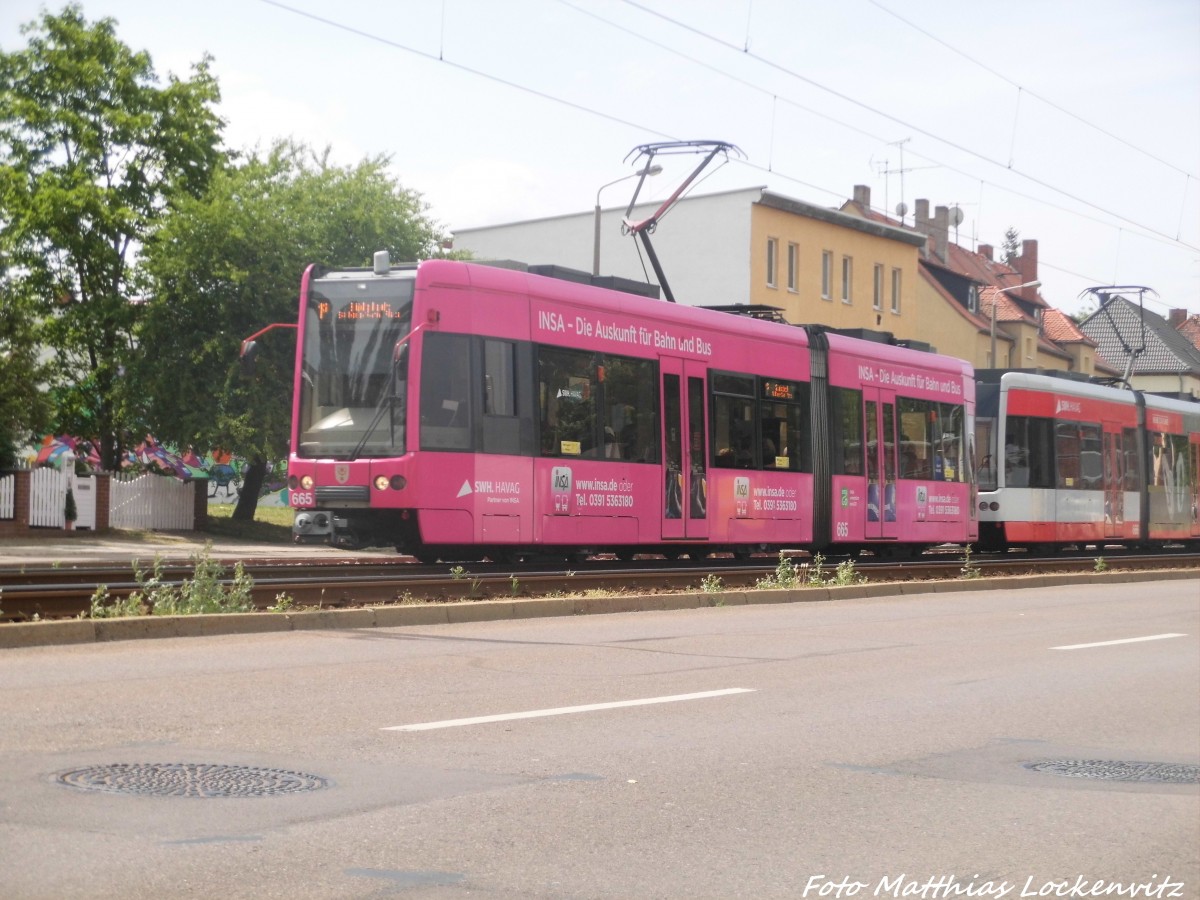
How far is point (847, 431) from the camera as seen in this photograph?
2608 centimetres

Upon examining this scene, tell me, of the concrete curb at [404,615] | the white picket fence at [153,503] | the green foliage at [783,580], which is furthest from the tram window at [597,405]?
the white picket fence at [153,503]

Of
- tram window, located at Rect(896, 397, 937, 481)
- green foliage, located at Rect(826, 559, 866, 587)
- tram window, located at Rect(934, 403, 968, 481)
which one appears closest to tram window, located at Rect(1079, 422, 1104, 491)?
tram window, located at Rect(934, 403, 968, 481)

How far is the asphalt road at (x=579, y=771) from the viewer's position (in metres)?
5.45

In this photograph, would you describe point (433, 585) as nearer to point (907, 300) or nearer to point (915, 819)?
point (915, 819)

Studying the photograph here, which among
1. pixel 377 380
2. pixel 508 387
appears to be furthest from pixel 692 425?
pixel 377 380

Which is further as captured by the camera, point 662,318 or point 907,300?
point 907,300

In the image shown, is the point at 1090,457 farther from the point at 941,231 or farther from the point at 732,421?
the point at 941,231

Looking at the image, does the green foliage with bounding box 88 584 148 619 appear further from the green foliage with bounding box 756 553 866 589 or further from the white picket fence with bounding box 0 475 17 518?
the white picket fence with bounding box 0 475 17 518

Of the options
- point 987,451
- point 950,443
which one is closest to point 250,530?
point 987,451

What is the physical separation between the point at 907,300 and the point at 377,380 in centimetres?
4995

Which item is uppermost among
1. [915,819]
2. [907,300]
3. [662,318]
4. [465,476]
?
[907,300]

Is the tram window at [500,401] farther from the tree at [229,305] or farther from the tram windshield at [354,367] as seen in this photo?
the tree at [229,305]

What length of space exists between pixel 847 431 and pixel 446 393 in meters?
9.31

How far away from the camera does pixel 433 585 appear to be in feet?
55.9
